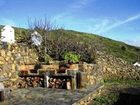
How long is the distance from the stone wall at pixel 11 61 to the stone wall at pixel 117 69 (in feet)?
27.3

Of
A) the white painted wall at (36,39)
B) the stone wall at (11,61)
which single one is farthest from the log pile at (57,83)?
the white painted wall at (36,39)

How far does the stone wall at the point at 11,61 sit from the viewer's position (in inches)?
493

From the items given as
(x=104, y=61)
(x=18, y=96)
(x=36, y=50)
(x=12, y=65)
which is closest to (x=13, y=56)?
(x=12, y=65)

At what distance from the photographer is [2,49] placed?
12.6 m

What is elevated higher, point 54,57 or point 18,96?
point 54,57

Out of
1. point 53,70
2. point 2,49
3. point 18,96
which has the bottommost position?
point 18,96

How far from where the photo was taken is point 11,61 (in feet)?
43.2

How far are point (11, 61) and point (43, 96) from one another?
278 centimetres

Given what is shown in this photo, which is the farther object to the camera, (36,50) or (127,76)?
(127,76)

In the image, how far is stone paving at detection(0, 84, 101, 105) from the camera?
10.0 m

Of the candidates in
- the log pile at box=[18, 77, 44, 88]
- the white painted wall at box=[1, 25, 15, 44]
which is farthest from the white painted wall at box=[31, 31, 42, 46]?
the log pile at box=[18, 77, 44, 88]

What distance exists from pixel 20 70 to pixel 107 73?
936 centimetres

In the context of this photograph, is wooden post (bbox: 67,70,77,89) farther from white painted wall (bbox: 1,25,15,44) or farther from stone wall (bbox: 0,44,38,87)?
white painted wall (bbox: 1,25,15,44)

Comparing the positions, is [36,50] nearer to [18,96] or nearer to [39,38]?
[39,38]
